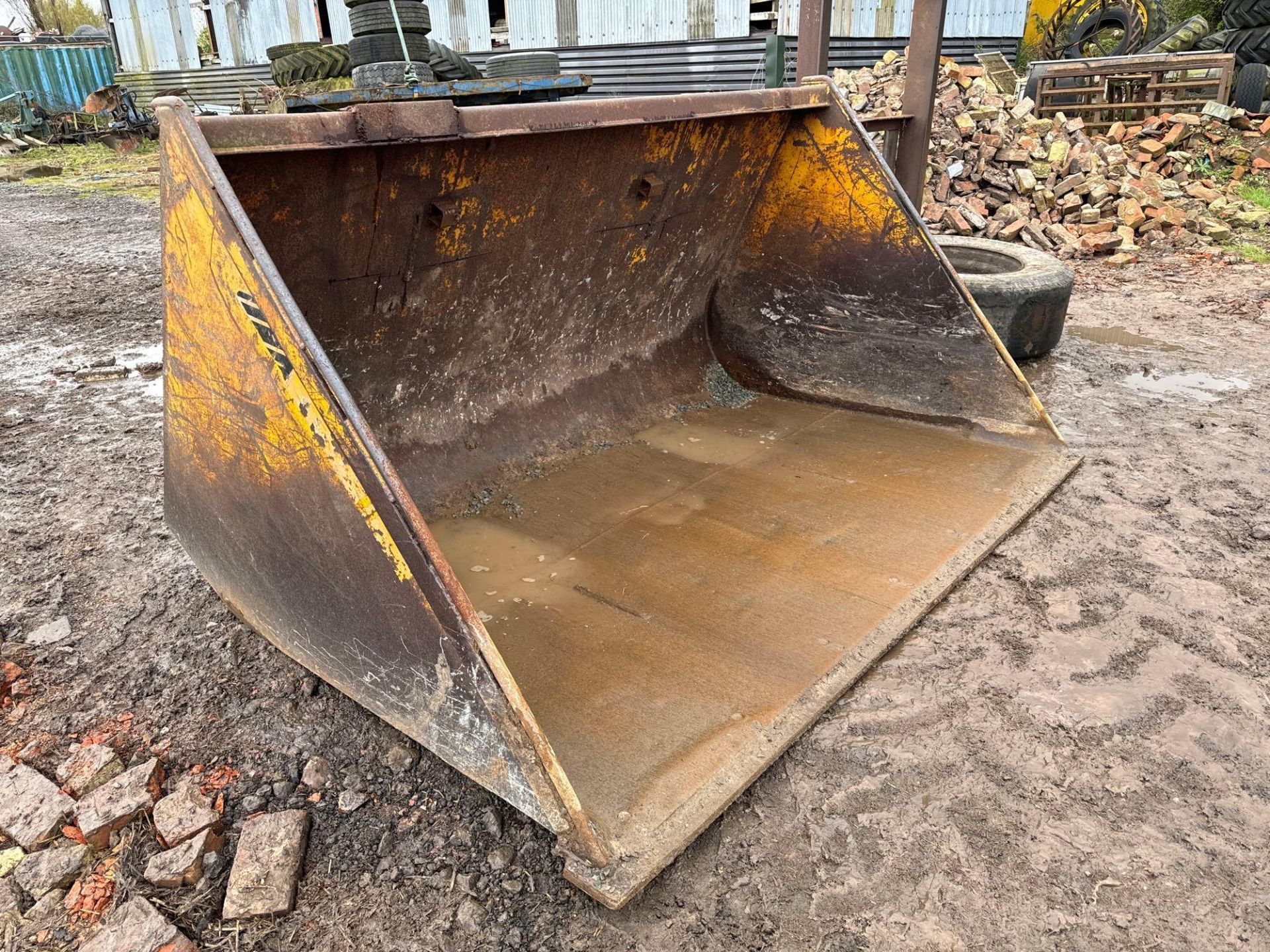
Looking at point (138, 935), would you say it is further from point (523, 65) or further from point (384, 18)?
point (523, 65)

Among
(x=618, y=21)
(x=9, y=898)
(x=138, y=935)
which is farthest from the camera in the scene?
(x=618, y=21)

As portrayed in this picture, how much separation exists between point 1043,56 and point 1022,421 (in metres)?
14.0

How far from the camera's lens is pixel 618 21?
1230 centimetres

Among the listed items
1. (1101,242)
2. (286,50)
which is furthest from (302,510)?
(286,50)

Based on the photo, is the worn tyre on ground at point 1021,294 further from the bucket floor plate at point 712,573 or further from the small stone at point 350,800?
the small stone at point 350,800

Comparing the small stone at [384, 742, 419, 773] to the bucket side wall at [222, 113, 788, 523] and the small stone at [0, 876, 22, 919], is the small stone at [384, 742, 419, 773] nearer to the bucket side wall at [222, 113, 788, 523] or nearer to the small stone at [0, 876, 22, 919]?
the small stone at [0, 876, 22, 919]

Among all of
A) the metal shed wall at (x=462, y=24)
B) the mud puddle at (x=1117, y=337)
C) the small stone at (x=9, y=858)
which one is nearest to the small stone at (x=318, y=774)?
the small stone at (x=9, y=858)

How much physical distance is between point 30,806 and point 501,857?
1.01 metres

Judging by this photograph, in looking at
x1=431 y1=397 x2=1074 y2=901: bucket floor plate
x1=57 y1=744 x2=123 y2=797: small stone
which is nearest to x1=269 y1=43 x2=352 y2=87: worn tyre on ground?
x1=431 y1=397 x2=1074 y2=901: bucket floor plate

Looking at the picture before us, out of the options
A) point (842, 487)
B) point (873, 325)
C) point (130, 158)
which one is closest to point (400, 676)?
point (842, 487)

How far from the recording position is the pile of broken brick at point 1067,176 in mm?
7043

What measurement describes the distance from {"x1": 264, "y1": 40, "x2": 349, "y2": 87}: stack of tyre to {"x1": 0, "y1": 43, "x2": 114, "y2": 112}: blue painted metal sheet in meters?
14.0

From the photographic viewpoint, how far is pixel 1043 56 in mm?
14648

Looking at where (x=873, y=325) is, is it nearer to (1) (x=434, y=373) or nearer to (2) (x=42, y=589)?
(1) (x=434, y=373)
